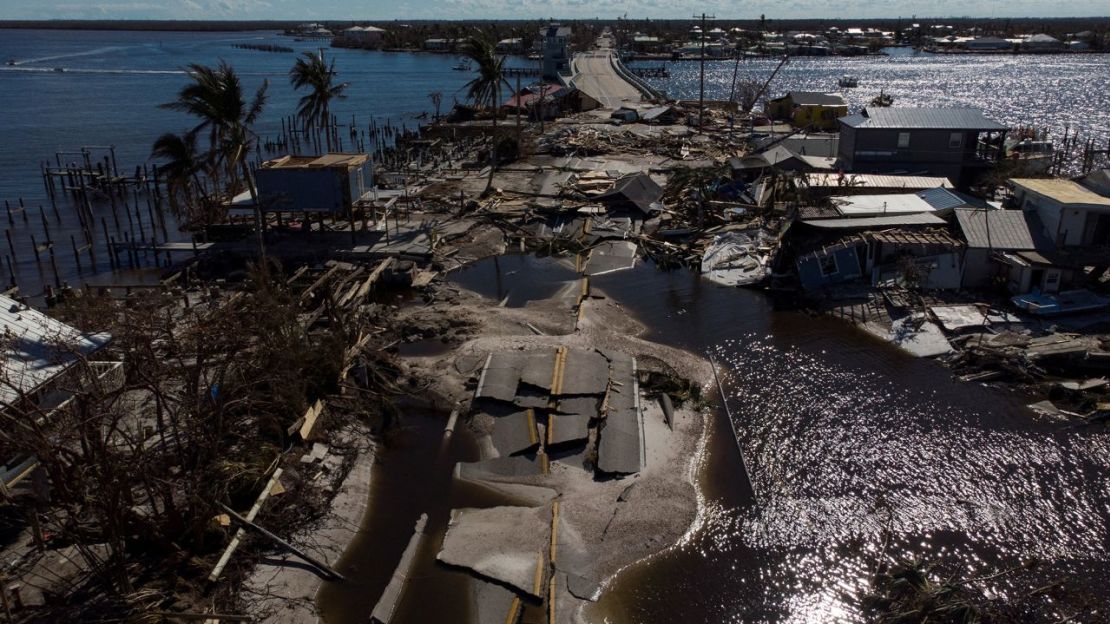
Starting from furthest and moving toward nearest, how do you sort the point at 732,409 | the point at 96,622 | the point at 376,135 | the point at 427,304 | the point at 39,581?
1. the point at 376,135
2. the point at 427,304
3. the point at 732,409
4. the point at 39,581
5. the point at 96,622

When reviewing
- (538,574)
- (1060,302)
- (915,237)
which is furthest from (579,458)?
(1060,302)

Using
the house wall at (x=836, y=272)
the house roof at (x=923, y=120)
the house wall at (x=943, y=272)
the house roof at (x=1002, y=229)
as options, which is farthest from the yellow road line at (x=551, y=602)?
the house roof at (x=923, y=120)

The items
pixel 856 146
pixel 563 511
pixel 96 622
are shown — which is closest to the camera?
pixel 96 622

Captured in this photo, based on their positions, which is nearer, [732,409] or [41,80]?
[732,409]

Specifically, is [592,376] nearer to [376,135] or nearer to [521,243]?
[521,243]

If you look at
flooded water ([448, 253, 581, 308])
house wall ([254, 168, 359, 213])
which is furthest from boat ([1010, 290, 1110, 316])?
house wall ([254, 168, 359, 213])

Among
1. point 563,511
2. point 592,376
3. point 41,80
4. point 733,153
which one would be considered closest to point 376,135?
point 733,153
